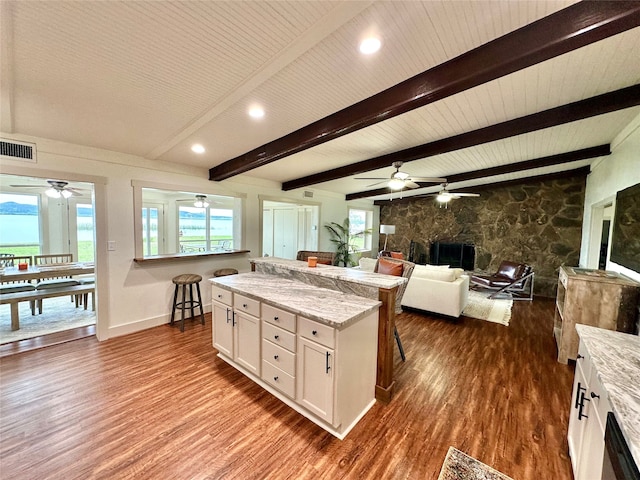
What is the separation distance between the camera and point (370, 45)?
5.01ft

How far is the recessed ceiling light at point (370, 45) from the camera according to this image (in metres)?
1.49

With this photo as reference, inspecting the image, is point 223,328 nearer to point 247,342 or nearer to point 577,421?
point 247,342

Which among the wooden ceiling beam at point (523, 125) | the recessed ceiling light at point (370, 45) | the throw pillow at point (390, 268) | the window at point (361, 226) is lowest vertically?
the throw pillow at point (390, 268)

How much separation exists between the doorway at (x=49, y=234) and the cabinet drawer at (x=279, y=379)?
2930mm

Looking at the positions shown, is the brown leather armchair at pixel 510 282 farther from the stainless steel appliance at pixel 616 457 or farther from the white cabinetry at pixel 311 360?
the stainless steel appliance at pixel 616 457

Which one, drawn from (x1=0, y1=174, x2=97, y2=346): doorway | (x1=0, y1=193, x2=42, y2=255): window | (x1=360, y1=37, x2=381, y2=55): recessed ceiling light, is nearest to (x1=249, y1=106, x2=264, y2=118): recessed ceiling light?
(x1=360, y1=37, x2=381, y2=55): recessed ceiling light

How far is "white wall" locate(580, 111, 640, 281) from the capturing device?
2.80 metres

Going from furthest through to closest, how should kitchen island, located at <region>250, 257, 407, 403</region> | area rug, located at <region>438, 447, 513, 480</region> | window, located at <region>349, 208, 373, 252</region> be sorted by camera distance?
window, located at <region>349, 208, 373, 252</region> < kitchen island, located at <region>250, 257, 407, 403</region> < area rug, located at <region>438, 447, 513, 480</region>

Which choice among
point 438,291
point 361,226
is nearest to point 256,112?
point 438,291

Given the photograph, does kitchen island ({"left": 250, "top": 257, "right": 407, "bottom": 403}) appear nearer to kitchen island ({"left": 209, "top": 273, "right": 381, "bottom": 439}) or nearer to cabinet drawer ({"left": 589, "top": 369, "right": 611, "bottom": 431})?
kitchen island ({"left": 209, "top": 273, "right": 381, "bottom": 439})

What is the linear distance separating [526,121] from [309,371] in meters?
3.40

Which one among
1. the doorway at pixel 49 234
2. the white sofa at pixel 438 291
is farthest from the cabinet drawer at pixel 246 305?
the white sofa at pixel 438 291

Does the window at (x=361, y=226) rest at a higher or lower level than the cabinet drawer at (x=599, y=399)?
higher

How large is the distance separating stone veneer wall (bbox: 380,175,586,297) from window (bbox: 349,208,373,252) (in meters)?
1.70
